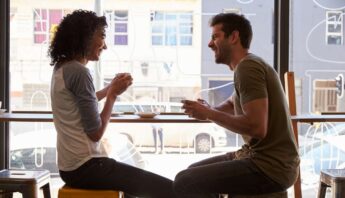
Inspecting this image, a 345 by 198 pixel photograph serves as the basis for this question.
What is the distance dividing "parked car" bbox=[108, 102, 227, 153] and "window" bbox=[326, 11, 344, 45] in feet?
3.46

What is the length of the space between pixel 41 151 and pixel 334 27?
2377 millimetres

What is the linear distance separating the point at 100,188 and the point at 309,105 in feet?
6.34

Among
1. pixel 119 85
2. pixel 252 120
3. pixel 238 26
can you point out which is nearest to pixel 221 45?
pixel 238 26

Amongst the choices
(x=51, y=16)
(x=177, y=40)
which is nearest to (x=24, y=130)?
(x=51, y=16)

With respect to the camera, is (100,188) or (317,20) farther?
(317,20)

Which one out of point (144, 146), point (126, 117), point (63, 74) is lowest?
point (144, 146)

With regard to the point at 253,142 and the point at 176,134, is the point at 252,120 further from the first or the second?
the point at 176,134

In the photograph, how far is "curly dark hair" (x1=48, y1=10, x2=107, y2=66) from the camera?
2170 millimetres

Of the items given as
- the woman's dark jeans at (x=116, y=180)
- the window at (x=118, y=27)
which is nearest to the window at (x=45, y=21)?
the window at (x=118, y=27)

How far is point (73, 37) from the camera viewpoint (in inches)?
85.5

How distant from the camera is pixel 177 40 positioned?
133 inches

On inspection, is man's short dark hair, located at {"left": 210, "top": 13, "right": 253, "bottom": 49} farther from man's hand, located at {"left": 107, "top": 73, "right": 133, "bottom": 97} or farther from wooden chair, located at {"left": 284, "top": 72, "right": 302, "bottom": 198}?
wooden chair, located at {"left": 284, "top": 72, "right": 302, "bottom": 198}

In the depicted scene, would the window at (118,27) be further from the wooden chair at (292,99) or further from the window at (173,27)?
the wooden chair at (292,99)

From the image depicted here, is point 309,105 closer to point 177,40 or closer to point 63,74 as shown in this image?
point 177,40
